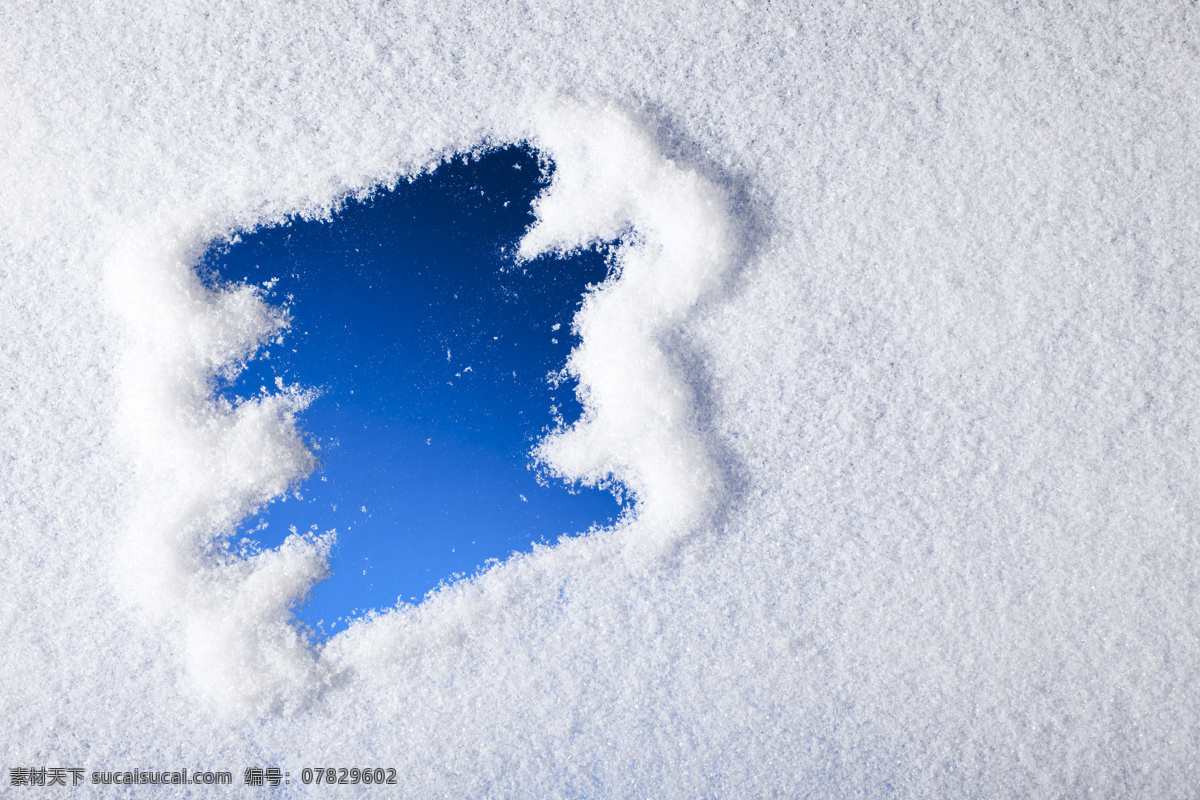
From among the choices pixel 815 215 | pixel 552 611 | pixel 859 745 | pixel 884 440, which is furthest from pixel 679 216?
pixel 859 745

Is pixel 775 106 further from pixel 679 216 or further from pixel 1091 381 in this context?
pixel 1091 381

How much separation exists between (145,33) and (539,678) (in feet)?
2.43

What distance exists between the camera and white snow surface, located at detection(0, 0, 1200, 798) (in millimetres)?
750

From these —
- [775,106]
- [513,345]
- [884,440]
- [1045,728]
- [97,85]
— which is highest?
[97,85]

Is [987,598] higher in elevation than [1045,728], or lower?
higher

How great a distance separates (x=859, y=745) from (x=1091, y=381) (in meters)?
0.42

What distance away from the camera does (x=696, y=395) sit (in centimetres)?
76

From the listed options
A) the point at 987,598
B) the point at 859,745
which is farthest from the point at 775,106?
the point at 859,745

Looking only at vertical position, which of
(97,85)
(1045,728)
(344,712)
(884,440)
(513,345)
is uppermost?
(97,85)

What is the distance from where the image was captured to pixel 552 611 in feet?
2.50

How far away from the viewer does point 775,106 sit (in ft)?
2.52

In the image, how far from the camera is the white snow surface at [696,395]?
75 centimetres

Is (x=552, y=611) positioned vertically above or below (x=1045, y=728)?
above

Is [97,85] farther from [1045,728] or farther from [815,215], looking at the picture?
[1045,728]
